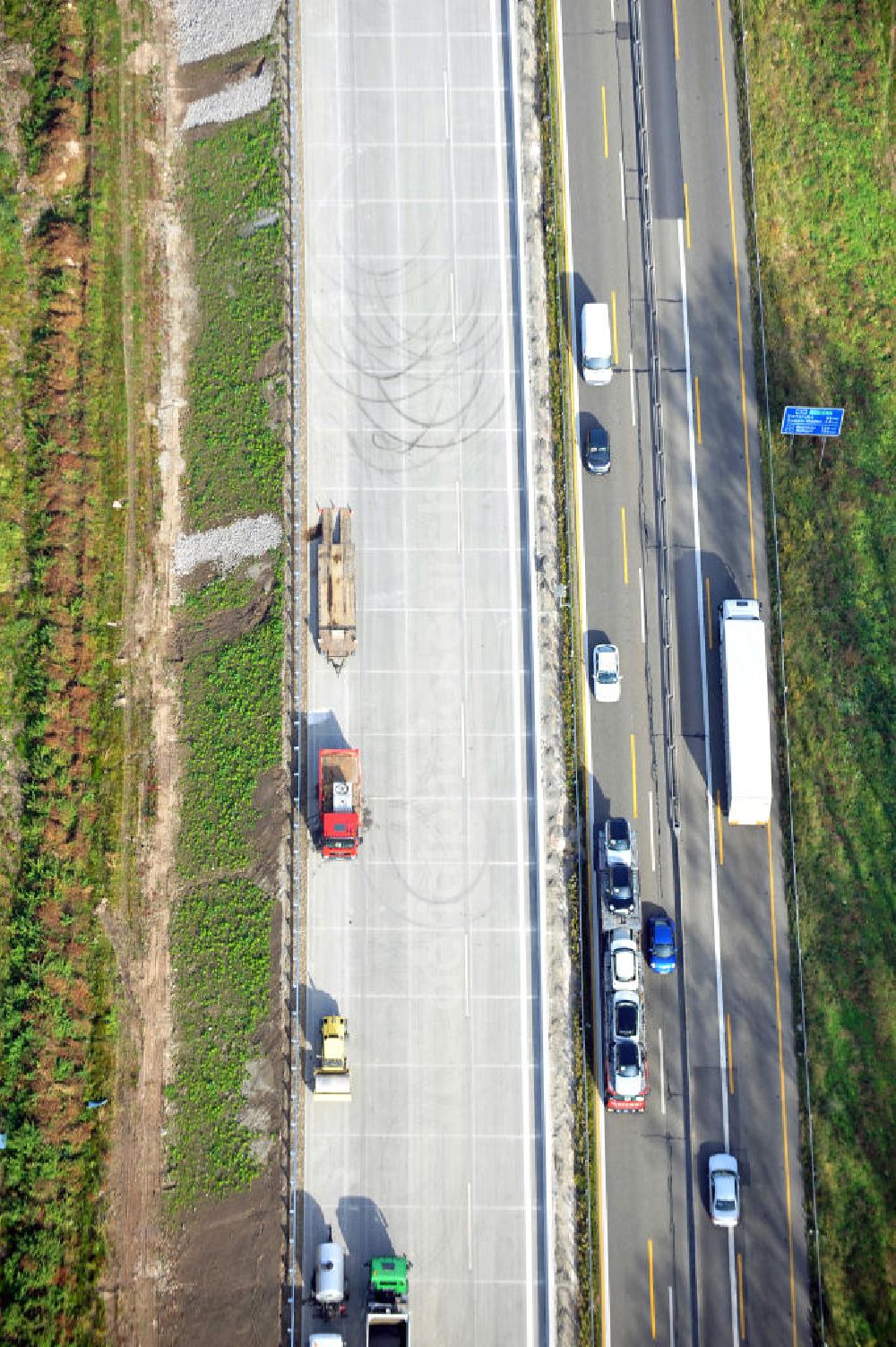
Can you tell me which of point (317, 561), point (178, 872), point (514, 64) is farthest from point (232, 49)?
point (178, 872)

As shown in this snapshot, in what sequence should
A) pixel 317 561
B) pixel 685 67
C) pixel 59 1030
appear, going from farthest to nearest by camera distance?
pixel 685 67 → pixel 317 561 → pixel 59 1030

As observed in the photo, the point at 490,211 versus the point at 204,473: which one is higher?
the point at 490,211

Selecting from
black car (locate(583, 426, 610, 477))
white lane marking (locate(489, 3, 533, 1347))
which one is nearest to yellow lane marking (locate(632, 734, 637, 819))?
white lane marking (locate(489, 3, 533, 1347))

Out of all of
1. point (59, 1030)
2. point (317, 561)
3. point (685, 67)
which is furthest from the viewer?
point (685, 67)

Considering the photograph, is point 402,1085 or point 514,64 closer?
point 402,1085

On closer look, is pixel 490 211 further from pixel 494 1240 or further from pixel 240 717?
pixel 494 1240

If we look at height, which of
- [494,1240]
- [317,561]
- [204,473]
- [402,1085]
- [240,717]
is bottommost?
[494,1240]

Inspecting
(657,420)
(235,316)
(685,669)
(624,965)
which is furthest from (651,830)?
(235,316)

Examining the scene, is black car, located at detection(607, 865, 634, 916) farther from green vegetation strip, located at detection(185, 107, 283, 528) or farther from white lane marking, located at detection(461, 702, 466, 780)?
green vegetation strip, located at detection(185, 107, 283, 528)
